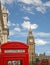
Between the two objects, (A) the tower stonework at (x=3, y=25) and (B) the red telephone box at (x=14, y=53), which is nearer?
(B) the red telephone box at (x=14, y=53)

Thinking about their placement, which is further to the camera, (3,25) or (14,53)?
(3,25)

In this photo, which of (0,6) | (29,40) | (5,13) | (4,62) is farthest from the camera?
(29,40)

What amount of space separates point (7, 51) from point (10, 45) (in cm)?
31

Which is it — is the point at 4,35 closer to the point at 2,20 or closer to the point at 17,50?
the point at 2,20

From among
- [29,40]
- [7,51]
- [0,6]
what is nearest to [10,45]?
[7,51]

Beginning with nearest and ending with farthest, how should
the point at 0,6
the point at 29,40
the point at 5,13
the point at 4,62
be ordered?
the point at 4,62 → the point at 0,6 → the point at 5,13 → the point at 29,40

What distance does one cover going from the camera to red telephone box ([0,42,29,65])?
44.0 ft

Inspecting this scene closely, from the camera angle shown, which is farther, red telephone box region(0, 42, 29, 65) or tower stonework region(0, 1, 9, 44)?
tower stonework region(0, 1, 9, 44)

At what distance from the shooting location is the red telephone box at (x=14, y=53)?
1341cm

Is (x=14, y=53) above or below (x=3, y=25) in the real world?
below

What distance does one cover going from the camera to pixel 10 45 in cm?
1355

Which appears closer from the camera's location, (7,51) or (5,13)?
(7,51)

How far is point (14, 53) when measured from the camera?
13445 millimetres

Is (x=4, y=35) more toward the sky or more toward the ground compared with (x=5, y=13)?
more toward the ground
